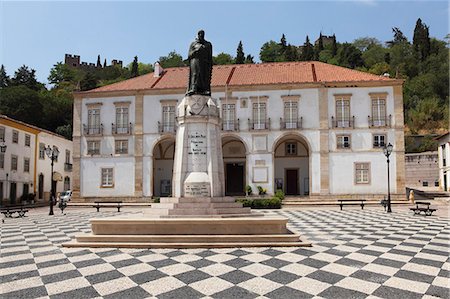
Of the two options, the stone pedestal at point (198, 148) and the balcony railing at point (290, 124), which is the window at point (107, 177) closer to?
the balcony railing at point (290, 124)

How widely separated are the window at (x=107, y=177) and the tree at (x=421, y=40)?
7172 centimetres

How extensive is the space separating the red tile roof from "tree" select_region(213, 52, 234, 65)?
136 feet

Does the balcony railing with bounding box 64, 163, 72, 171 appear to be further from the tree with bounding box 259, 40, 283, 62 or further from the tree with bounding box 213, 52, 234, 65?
the tree with bounding box 259, 40, 283, 62

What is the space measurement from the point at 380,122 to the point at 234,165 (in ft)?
42.1

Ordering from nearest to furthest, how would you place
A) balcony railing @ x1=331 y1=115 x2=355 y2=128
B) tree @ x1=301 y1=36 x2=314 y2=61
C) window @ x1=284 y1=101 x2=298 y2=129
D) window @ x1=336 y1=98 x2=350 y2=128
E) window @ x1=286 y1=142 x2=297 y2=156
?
balcony railing @ x1=331 y1=115 x2=355 y2=128 → window @ x1=336 y1=98 x2=350 y2=128 → window @ x1=284 y1=101 x2=298 y2=129 → window @ x1=286 y1=142 x2=297 y2=156 → tree @ x1=301 y1=36 x2=314 y2=61

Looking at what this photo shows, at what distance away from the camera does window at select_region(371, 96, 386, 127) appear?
2764 centimetres

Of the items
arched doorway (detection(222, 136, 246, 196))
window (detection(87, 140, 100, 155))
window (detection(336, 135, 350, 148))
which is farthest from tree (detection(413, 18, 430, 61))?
window (detection(87, 140, 100, 155))

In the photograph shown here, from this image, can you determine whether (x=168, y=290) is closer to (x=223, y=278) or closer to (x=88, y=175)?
(x=223, y=278)

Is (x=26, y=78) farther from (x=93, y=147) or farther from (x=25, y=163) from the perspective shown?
(x=93, y=147)

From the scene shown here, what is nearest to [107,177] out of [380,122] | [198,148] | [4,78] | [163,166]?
[163,166]

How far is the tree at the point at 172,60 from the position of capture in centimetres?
7614

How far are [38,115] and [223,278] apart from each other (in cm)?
5074

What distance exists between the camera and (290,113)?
2869cm

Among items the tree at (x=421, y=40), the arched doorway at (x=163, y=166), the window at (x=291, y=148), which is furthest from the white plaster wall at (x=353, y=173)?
the tree at (x=421, y=40)
